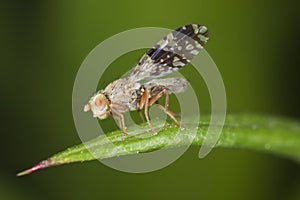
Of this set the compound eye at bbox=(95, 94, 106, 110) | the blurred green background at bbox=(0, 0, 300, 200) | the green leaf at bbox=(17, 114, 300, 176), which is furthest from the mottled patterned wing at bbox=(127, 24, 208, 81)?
the blurred green background at bbox=(0, 0, 300, 200)

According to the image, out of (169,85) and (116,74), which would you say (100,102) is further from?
(116,74)

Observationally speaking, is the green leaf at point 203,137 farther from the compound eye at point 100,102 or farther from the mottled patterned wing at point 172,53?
the mottled patterned wing at point 172,53

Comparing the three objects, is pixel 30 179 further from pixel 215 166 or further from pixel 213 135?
pixel 213 135

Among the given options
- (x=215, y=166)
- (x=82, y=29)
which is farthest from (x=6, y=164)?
(x=215, y=166)

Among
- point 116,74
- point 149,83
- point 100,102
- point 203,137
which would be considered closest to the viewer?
point 203,137

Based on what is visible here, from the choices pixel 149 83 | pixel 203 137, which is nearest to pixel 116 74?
pixel 149 83
